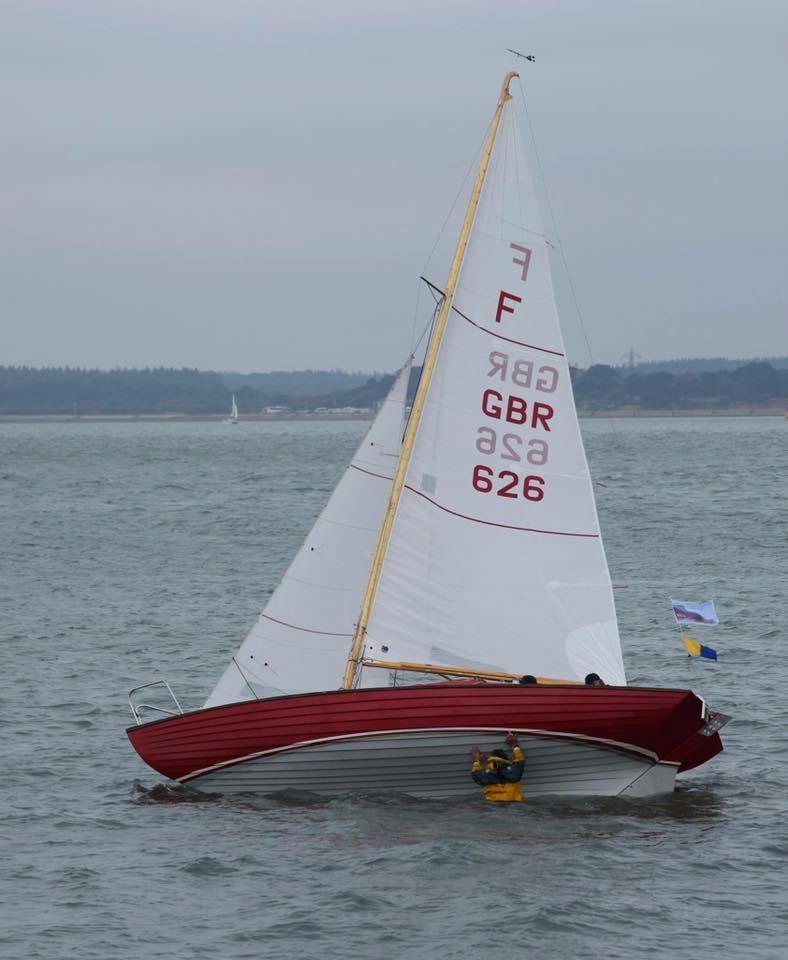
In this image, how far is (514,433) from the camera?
2077cm

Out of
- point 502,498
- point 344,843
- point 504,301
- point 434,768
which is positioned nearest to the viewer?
point 344,843

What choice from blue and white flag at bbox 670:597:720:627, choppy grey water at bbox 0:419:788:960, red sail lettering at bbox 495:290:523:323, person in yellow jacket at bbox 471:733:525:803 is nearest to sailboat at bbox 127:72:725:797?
red sail lettering at bbox 495:290:523:323

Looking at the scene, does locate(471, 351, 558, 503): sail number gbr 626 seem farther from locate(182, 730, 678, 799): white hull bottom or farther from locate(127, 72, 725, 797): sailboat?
locate(182, 730, 678, 799): white hull bottom

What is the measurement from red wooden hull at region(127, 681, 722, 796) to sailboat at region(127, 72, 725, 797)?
3cm

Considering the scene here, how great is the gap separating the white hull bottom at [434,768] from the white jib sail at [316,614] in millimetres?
1465

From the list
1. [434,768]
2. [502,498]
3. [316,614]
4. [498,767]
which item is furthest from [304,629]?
[498,767]

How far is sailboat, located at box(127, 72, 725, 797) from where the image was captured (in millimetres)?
20234

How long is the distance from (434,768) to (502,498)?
11.8 feet

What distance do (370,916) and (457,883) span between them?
1289mm

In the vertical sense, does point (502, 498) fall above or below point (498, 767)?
above

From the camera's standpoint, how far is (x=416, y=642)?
68.5 ft

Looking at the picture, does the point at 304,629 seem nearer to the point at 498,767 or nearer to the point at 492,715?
the point at 492,715

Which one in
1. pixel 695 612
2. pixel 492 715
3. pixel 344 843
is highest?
pixel 695 612

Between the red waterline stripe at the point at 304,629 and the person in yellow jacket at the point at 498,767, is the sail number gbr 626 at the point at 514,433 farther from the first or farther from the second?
the person in yellow jacket at the point at 498,767
